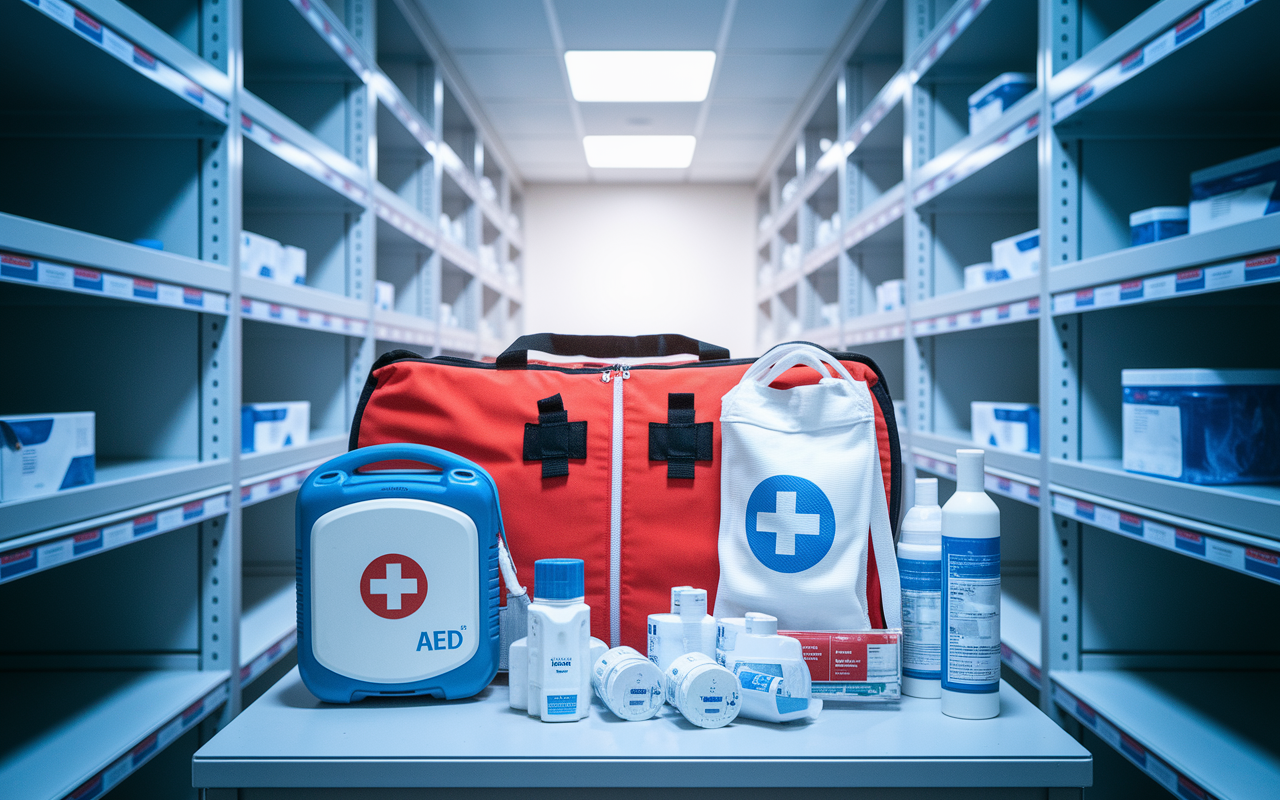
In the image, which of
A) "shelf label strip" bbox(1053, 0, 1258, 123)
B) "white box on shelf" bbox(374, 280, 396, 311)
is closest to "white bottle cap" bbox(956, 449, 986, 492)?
"shelf label strip" bbox(1053, 0, 1258, 123)

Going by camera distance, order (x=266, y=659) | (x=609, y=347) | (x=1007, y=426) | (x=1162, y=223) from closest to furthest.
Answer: (x=609, y=347) → (x=1162, y=223) → (x=266, y=659) → (x=1007, y=426)

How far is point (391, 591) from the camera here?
32.7 inches

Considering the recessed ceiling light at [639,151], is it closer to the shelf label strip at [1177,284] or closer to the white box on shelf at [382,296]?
the white box on shelf at [382,296]

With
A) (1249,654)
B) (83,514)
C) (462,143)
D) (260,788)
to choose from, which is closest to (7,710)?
(83,514)

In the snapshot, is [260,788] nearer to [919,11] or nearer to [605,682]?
[605,682]

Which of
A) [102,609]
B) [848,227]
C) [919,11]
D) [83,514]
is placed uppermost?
[919,11]

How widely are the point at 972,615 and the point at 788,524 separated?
0.22m

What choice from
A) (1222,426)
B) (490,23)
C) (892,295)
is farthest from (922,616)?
(490,23)

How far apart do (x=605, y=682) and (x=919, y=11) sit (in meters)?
2.95

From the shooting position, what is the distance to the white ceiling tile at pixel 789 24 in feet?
11.3

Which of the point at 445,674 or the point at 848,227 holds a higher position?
the point at 848,227

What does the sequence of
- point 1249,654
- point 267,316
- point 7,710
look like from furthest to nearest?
point 267,316, point 1249,654, point 7,710

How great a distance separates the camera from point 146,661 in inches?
70.5

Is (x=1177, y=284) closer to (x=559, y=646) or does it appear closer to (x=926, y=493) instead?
(x=926, y=493)
